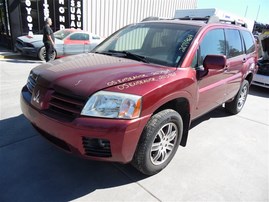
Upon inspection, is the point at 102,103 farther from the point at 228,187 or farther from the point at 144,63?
the point at 228,187

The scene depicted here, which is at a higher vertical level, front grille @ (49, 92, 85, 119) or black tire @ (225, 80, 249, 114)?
front grille @ (49, 92, 85, 119)

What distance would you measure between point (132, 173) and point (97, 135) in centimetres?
95

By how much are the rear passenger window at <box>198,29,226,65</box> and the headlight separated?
145 centimetres

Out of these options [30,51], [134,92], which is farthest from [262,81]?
[30,51]

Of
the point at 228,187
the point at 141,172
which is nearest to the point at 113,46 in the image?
the point at 141,172

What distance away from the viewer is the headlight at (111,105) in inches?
85.2

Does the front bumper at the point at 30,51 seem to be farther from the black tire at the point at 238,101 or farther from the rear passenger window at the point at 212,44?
the rear passenger window at the point at 212,44

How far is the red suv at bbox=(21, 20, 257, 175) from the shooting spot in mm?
2180

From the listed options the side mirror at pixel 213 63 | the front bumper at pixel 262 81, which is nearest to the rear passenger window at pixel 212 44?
the side mirror at pixel 213 63

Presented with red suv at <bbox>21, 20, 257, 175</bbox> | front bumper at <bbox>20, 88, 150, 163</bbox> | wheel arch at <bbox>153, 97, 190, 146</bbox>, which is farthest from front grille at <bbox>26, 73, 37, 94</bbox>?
wheel arch at <bbox>153, 97, 190, 146</bbox>

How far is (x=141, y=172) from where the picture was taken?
2.75 m

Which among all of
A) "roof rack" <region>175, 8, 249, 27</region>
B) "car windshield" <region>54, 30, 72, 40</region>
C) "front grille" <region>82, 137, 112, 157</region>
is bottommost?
"car windshield" <region>54, 30, 72, 40</region>

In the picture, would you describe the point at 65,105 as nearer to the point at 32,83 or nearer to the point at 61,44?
the point at 32,83

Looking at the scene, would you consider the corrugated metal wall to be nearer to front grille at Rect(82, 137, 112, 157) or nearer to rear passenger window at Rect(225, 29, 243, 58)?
rear passenger window at Rect(225, 29, 243, 58)
